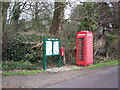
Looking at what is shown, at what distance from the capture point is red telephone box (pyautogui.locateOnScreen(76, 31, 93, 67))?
10.2 metres

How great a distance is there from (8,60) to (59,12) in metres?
5.92

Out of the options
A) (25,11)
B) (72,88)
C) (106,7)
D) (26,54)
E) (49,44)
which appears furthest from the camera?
(106,7)

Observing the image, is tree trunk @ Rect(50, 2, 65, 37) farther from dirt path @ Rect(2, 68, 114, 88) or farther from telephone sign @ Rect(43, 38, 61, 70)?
dirt path @ Rect(2, 68, 114, 88)

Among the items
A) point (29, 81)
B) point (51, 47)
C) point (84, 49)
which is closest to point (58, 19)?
point (84, 49)

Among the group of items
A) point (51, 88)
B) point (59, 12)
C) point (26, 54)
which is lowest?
point (51, 88)

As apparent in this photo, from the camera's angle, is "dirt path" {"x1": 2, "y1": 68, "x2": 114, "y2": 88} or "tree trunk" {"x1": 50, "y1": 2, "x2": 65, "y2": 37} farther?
"tree trunk" {"x1": 50, "y1": 2, "x2": 65, "y2": 37}

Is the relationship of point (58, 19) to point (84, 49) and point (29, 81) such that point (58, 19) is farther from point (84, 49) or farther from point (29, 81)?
point (29, 81)

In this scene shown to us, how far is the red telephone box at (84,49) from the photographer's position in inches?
402

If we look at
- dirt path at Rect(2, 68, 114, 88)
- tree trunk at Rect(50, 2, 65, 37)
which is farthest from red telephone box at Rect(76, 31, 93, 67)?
dirt path at Rect(2, 68, 114, 88)

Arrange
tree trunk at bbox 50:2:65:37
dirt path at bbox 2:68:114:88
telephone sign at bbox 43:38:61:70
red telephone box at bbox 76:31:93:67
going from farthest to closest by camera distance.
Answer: tree trunk at bbox 50:2:65:37 < red telephone box at bbox 76:31:93:67 < telephone sign at bbox 43:38:61:70 < dirt path at bbox 2:68:114:88

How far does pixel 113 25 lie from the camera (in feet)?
60.6

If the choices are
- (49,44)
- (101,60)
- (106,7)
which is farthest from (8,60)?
(106,7)

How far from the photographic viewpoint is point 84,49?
33.8 feet

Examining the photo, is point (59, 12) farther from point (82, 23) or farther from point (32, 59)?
point (32, 59)
